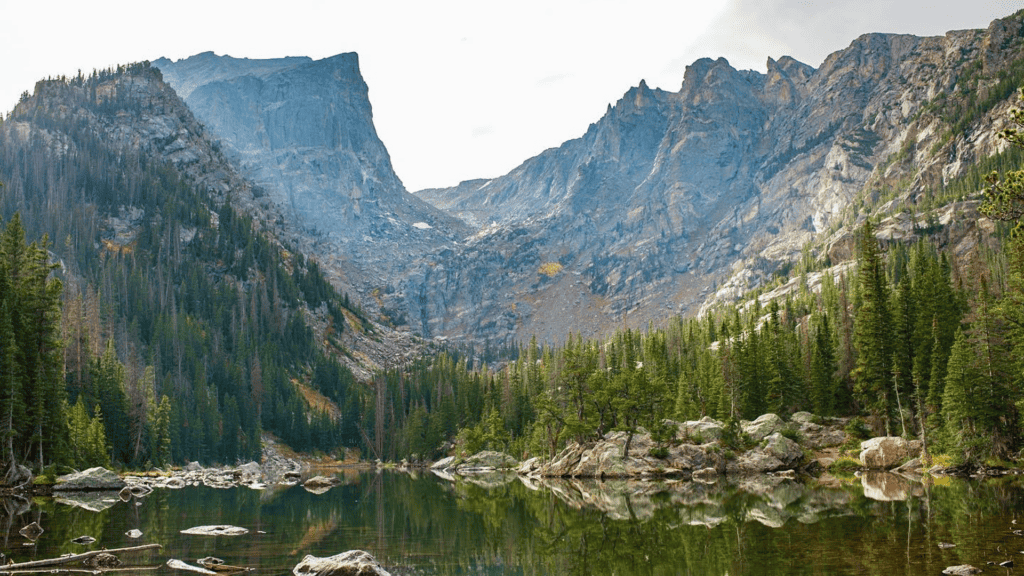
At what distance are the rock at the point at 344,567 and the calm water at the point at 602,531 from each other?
41.5 inches

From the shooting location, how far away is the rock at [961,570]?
20.2 m

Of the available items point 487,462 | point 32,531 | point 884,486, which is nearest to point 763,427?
point 884,486

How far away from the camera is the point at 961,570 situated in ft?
67.5

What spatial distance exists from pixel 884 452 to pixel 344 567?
205 ft

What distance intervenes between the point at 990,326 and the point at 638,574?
168ft

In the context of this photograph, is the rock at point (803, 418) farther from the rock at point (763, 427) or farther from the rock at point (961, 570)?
the rock at point (961, 570)

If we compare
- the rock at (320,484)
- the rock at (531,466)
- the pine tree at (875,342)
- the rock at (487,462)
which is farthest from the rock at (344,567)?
the rock at (487,462)

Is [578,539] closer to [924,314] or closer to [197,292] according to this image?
[924,314]

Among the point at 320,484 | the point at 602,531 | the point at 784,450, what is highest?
the point at 784,450

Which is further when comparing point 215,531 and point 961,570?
point 215,531

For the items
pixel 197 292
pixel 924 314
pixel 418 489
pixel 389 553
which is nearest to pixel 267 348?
pixel 197 292

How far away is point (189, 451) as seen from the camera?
12112cm

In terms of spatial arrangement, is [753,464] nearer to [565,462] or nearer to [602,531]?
[565,462]

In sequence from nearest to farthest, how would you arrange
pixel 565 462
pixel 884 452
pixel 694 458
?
1. pixel 884 452
2. pixel 694 458
3. pixel 565 462
